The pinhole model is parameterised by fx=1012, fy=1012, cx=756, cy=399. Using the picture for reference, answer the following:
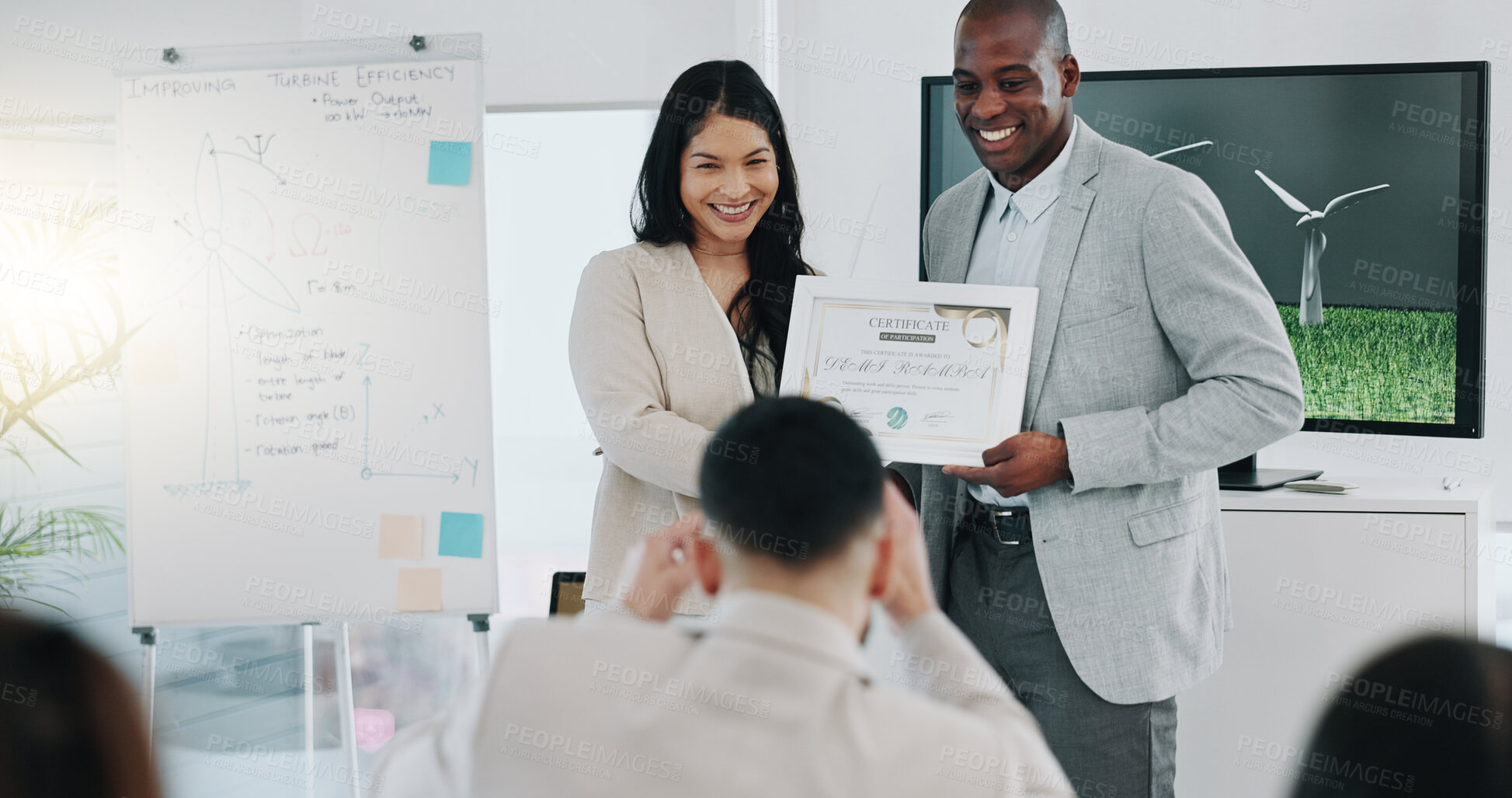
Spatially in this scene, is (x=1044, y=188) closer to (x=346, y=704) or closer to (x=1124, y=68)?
(x=1124, y=68)

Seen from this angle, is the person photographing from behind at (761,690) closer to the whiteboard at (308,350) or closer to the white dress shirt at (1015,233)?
the white dress shirt at (1015,233)

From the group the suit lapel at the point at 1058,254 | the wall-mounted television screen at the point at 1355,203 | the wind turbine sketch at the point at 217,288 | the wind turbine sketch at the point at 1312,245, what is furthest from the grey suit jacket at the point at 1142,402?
the wind turbine sketch at the point at 217,288

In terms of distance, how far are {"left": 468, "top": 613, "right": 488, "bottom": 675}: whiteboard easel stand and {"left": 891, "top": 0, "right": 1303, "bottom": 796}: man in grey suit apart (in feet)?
4.05

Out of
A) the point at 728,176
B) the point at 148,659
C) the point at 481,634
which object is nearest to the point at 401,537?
the point at 481,634

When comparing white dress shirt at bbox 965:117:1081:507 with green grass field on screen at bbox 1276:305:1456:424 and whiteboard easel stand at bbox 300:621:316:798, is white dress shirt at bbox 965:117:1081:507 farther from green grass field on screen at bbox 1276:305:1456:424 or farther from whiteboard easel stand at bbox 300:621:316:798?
whiteboard easel stand at bbox 300:621:316:798

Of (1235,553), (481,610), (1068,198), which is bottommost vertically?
(481,610)

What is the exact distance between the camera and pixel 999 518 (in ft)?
5.83

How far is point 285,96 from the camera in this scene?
7.91 feet

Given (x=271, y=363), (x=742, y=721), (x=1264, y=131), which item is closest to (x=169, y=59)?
(x=271, y=363)

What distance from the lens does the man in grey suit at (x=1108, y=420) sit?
1591 mm

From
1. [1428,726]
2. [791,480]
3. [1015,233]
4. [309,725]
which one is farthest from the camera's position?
[309,725]

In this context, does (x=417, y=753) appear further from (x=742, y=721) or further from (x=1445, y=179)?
(x=1445, y=179)

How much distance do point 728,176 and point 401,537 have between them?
1201mm

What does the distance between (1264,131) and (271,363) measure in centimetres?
257
